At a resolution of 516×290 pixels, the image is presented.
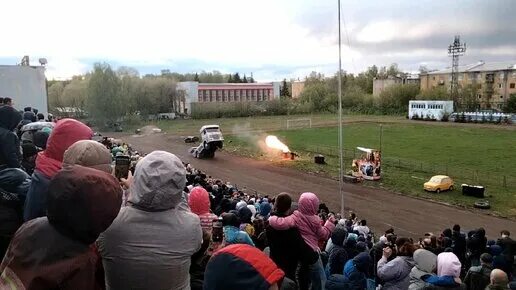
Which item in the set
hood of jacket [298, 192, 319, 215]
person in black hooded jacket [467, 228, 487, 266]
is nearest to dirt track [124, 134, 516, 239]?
person in black hooded jacket [467, 228, 487, 266]

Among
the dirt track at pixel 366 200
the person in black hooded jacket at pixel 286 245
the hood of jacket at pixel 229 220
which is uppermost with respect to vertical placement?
the hood of jacket at pixel 229 220

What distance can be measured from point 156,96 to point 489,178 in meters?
64.1

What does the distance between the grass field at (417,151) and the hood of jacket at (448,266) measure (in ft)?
61.9

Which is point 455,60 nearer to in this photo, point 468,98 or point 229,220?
point 468,98

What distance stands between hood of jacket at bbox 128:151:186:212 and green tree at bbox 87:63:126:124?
67.9 m

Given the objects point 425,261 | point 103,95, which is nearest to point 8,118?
point 425,261

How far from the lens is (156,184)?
2.95 meters

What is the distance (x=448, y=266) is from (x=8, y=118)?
5.75 meters

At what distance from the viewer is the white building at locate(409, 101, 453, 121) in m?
75.9

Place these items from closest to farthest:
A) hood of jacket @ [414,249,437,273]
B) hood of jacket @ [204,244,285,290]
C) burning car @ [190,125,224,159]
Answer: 1. hood of jacket @ [204,244,285,290]
2. hood of jacket @ [414,249,437,273]
3. burning car @ [190,125,224,159]

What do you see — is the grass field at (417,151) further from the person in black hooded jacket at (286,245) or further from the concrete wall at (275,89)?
the concrete wall at (275,89)

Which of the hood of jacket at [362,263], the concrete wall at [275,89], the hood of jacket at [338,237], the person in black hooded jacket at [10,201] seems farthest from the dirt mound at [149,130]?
the person in black hooded jacket at [10,201]

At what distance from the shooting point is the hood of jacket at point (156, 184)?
294cm

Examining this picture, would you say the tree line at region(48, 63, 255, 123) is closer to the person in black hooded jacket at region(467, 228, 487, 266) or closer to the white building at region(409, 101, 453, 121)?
the white building at region(409, 101, 453, 121)
